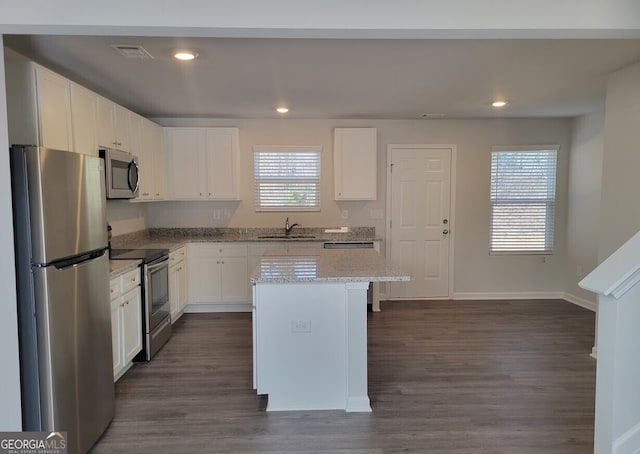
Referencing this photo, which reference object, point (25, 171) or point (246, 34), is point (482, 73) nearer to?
point (246, 34)

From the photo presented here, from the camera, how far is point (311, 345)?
8.64ft

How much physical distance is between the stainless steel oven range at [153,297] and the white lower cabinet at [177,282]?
200 mm

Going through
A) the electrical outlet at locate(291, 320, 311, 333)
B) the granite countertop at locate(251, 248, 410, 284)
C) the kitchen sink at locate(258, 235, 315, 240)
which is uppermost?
the kitchen sink at locate(258, 235, 315, 240)

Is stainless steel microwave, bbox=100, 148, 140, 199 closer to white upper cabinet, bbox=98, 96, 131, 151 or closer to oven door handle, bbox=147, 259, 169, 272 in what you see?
white upper cabinet, bbox=98, 96, 131, 151

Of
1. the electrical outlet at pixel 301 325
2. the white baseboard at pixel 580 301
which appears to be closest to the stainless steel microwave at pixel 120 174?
the electrical outlet at pixel 301 325

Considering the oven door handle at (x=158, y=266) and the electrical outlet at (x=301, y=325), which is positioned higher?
the oven door handle at (x=158, y=266)

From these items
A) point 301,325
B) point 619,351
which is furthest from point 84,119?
point 619,351

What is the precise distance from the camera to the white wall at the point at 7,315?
1.84 metres

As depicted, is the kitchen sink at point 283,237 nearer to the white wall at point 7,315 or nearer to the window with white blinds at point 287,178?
the window with white blinds at point 287,178

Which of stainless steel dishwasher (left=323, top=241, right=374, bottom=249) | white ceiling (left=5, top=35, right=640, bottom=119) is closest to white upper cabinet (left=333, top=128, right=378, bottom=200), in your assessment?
white ceiling (left=5, top=35, right=640, bottom=119)

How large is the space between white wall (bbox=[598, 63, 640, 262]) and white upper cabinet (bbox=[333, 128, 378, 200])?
8.04 ft

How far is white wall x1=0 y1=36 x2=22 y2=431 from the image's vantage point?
72.5 inches

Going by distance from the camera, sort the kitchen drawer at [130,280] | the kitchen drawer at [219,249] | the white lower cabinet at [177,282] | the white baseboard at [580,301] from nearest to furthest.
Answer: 1. the kitchen drawer at [130,280]
2. the white lower cabinet at [177,282]
3. the kitchen drawer at [219,249]
4. the white baseboard at [580,301]

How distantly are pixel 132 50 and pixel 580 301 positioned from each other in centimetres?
566
